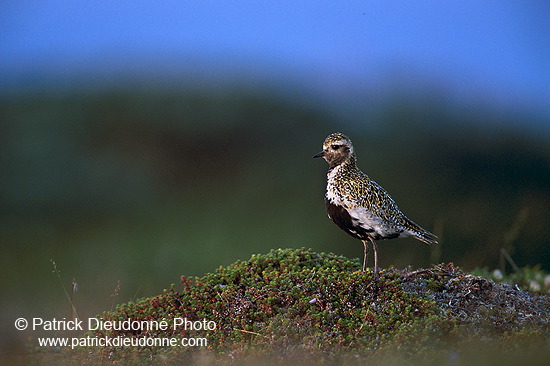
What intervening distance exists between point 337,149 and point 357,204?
0.84 m

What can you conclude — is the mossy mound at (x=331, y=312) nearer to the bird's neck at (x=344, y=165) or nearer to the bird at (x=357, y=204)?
the bird at (x=357, y=204)

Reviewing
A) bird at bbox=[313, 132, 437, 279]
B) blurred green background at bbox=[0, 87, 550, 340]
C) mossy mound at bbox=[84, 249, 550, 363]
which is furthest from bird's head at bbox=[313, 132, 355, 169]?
blurred green background at bbox=[0, 87, 550, 340]

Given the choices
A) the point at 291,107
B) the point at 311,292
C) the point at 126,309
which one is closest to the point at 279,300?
the point at 311,292

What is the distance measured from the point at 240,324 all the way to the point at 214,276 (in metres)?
1.21

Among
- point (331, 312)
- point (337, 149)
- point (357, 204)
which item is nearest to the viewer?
point (331, 312)

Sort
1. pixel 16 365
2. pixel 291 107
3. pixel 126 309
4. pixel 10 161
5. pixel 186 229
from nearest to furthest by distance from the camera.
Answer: pixel 16 365 < pixel 126 309 < pixel 186 229 < pixel 10 161 < pixel 291 107

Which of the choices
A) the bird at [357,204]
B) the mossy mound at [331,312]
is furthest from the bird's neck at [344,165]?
the mossy mound at [331,312]

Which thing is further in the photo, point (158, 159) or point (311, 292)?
point (158, 159)

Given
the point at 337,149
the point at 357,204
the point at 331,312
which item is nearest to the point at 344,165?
the point at 337,149

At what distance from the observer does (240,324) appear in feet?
25.2

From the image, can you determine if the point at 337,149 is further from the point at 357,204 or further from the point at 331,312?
the point at 331,312

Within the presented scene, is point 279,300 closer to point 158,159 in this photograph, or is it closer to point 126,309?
point 126,309

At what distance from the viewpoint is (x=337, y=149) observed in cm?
840

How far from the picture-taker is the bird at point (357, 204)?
7961mm
